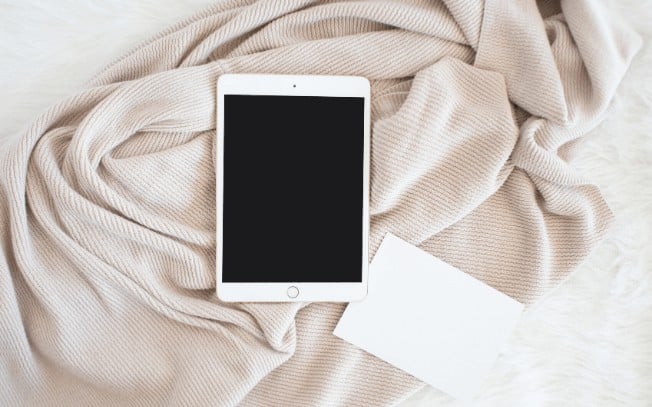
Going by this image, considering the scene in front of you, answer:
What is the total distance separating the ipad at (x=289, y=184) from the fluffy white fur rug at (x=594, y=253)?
18 cm

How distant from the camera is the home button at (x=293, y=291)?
77 cm

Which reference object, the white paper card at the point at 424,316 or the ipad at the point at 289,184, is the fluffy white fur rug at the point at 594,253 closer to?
the white paper card at the point at 424,316

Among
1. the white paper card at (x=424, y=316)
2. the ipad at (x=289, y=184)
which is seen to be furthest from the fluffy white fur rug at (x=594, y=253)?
the ipad at (x=289, y=184)

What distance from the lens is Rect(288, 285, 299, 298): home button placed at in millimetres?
767

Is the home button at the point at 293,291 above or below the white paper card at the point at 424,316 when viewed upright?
above

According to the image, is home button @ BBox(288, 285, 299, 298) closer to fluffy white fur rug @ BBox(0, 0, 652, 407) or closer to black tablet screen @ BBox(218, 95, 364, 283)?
black tablet screen @ BBox(218, 95, 364, 283)

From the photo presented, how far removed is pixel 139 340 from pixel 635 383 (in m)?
0.63

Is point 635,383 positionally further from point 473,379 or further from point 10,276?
point 10,276

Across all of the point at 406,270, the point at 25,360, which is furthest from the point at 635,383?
the point at 25,360

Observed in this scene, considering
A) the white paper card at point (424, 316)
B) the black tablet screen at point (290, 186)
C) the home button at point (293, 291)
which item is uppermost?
the black tablet screen at point (290, 186)

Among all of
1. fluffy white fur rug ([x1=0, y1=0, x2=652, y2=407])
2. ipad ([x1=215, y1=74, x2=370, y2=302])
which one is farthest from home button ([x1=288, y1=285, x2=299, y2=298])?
fluffy white fur rug ([x1=0, y1=0, x2=652, y2=407])

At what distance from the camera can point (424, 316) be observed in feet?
2.59

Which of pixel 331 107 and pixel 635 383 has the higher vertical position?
pixel 331 107

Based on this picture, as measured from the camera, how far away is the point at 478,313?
790 mm
